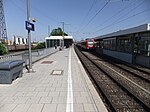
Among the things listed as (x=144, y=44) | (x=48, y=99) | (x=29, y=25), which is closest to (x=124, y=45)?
(x=144, y=44)

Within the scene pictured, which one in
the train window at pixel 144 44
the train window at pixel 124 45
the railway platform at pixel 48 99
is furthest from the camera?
the train window at pixel 124 45

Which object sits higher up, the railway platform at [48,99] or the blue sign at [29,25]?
the blue sign at [29,25]

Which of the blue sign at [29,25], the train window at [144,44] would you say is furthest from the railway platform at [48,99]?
the train window at [144,44]

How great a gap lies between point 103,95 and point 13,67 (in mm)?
4044

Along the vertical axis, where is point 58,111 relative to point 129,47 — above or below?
below

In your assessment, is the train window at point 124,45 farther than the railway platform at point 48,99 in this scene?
Yes

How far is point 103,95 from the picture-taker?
705cm

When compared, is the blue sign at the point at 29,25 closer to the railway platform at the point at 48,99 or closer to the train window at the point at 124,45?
the railway platform at the point at 48,99

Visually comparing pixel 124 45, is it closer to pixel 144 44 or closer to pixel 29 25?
pixel 144 44

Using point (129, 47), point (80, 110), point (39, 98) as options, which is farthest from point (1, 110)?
point (129, 47)

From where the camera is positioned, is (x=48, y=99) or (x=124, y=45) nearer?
(x=48, y=99)

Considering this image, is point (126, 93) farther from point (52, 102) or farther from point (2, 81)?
point (2, 81)

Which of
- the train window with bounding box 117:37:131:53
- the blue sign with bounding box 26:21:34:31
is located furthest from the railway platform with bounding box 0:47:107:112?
the train window with bounding box 117:37:131:53

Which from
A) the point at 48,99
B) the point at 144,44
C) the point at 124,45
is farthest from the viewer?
the point at 124,45
